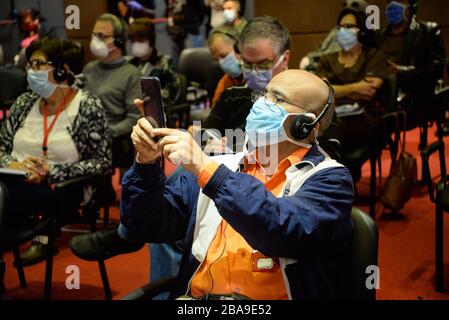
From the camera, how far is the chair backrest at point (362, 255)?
1700mm

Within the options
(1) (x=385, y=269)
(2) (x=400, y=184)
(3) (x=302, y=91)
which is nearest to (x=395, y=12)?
(2) (x=400, y=184)

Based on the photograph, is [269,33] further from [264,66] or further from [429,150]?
→ [429,150]

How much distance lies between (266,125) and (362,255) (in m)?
0.44

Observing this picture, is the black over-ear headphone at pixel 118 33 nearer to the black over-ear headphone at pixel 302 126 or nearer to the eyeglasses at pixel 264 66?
the eyeglasses at pixel 264 66

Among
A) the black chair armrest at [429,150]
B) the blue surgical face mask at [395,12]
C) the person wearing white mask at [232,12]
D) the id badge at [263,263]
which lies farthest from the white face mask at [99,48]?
the id badge at [263,263]

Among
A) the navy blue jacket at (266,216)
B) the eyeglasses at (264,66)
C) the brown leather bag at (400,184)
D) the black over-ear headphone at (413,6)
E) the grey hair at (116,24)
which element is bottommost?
the brown leather bag at (400,184)

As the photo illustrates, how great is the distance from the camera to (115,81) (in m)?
4.01

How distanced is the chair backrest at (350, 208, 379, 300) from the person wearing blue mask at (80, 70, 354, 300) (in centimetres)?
3

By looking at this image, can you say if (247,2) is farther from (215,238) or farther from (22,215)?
(215,238)

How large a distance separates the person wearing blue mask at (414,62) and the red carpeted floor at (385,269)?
→ 0.77m

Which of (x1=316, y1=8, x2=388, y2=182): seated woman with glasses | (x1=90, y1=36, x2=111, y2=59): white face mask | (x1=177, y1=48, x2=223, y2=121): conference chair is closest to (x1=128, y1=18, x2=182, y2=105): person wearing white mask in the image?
(x1=90, y1=36, x2=111, y2=59): white face mask

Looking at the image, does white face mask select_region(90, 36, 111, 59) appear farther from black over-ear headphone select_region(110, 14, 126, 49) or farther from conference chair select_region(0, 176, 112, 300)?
conference chair select_region(0, 176, 112, 300)

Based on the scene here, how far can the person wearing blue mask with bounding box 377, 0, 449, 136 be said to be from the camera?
4074mm

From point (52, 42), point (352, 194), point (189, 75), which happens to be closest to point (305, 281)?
point (352, 194)
